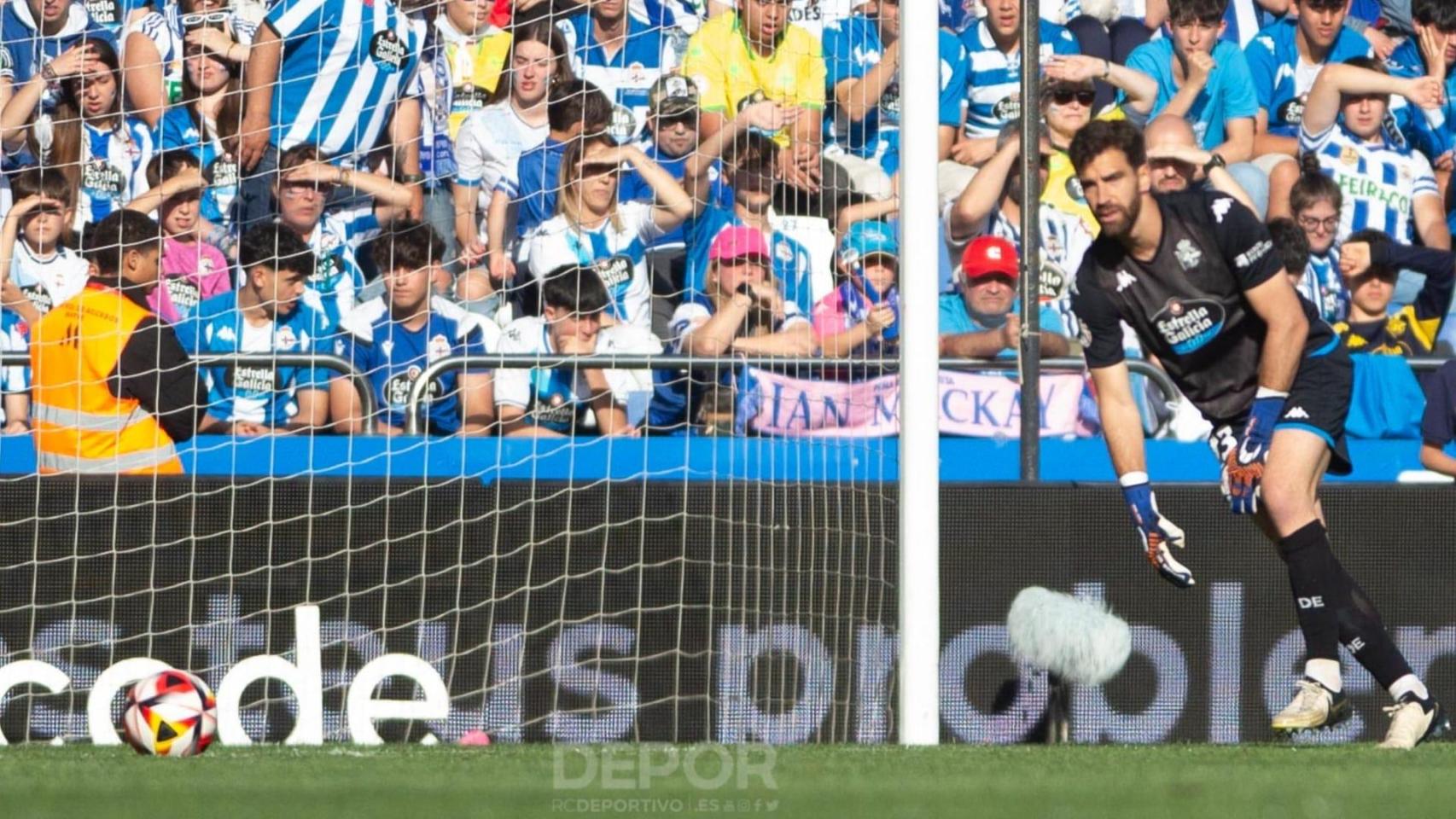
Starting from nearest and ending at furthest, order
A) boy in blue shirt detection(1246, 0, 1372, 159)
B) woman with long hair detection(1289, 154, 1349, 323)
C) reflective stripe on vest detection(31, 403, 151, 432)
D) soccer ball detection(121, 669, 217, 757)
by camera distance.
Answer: soccer ball detection(121, 669, 217, 757)
reflective stripe on vest detection(31, 403, 151, 432)
woman with long hair detection(1289, 154, 1349, 323)
boy in blue shirt detection(1246, 0, 1372, 159)

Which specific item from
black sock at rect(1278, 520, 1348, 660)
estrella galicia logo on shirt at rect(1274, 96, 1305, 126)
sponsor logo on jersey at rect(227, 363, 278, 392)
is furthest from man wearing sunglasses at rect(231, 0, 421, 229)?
estrella galicia logo on shirt at rect(1274, 96, 1305, 126)

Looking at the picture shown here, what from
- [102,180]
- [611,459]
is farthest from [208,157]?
[611,459]

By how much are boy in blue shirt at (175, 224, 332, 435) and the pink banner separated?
1.76 metres

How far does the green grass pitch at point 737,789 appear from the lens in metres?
3.68

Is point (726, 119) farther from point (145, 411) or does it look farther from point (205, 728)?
point (205, 728)

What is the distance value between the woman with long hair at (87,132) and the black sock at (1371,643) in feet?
14.3

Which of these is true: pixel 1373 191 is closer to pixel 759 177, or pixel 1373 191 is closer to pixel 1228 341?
pixel 1228 341

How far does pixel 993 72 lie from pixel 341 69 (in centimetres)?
289

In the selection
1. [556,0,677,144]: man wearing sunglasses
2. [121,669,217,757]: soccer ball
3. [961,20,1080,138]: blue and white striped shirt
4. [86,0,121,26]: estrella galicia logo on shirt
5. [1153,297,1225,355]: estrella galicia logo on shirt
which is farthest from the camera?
[961,20,1080,138]: blue and white striped shirt

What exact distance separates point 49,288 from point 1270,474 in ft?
14.7

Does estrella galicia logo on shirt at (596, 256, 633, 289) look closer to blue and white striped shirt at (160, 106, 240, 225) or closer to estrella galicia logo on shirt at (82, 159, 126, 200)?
blue and white striped shirt at (160, 106, 240, 225)

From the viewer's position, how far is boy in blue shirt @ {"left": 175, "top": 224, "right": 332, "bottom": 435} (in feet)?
22.1

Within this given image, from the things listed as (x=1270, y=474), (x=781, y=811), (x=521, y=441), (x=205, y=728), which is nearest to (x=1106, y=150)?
(x=1270, y=474)

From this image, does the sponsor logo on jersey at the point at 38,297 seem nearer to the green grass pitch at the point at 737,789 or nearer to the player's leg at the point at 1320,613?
the green grass pitch at the point at 737,789
